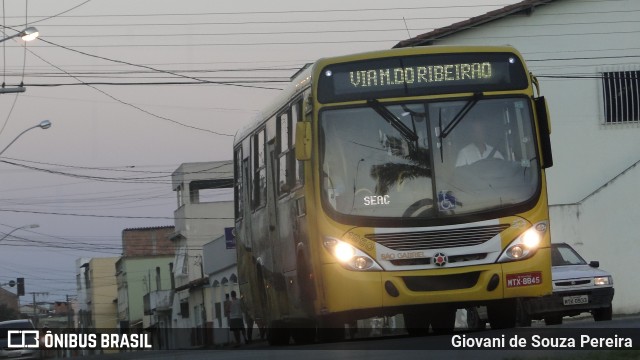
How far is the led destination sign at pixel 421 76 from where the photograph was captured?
16781mm

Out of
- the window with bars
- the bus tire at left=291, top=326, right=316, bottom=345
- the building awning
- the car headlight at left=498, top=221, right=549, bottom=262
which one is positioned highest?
the window with bars

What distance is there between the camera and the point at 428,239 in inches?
635

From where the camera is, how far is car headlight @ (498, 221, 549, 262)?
640 inches

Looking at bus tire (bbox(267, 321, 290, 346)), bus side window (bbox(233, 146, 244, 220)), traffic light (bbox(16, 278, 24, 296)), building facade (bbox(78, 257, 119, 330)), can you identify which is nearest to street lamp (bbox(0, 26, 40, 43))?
bus side window (bbox(233, 146, 244, 220))

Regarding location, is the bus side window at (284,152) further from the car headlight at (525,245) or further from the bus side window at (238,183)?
the bus side window at (238,183)

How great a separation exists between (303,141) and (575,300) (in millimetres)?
8683

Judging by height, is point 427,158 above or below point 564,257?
above

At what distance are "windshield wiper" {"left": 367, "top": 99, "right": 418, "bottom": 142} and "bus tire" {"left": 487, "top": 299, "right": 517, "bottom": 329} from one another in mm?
2757

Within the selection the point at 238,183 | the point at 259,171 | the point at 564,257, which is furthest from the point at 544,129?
the point at 564,257

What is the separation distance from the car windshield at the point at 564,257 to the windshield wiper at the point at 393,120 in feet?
30.8

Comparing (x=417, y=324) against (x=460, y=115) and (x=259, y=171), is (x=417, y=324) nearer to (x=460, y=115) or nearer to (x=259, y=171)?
(x=259, y=171)

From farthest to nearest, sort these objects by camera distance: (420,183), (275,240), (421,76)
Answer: (275,240) < (421,76) < (420,183)

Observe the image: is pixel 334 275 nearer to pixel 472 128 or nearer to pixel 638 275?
pixel 472 128

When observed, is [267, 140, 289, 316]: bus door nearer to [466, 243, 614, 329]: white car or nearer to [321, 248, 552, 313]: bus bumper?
[321, 248, 552, 313]: bus bumper
